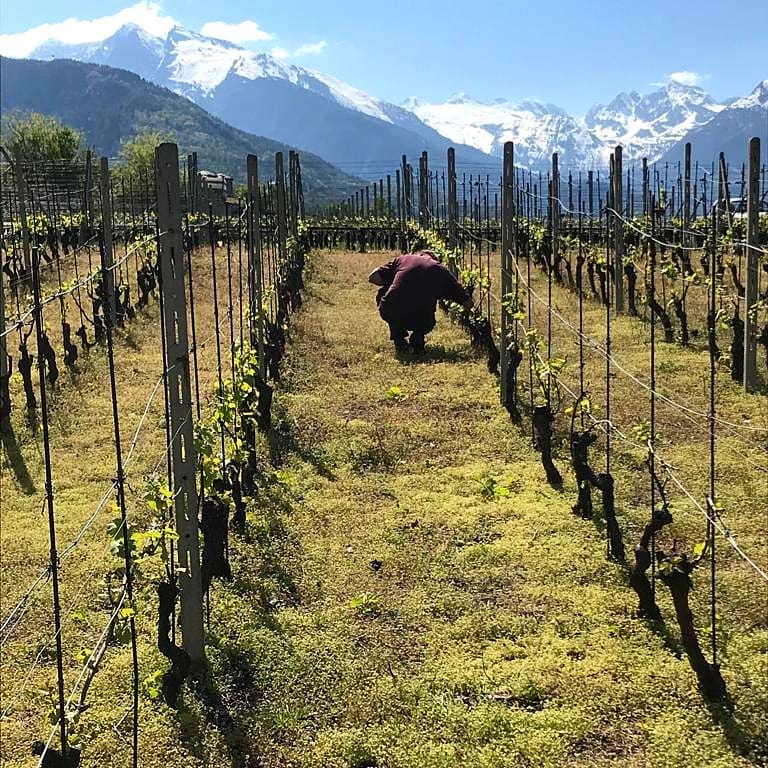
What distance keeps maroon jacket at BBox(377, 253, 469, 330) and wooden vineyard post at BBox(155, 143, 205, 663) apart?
5954 millimetres

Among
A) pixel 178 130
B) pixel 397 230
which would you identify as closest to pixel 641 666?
pixel 397 230

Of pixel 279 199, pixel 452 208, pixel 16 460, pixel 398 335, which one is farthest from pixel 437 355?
pixel 16 460

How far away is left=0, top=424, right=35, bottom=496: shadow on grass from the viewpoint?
634 cm

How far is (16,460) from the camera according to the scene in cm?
684

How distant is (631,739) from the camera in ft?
10.6

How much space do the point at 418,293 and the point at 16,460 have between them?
461cm

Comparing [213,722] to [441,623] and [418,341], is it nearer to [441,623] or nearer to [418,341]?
[441,623]

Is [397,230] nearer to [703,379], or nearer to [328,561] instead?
[703,379]

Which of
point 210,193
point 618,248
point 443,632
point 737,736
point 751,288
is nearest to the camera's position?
point 737,736

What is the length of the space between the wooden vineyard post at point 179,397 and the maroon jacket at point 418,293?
595cm

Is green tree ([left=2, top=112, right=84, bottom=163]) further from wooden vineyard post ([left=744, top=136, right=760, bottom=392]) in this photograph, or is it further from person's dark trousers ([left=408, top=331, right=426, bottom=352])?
wooden vineyard post ([left=744, top=136, right=760, bottom=392])

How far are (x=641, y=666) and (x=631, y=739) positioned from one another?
486 millimetres

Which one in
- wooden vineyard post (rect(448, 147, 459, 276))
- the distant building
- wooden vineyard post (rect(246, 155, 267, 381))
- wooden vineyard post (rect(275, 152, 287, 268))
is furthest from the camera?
wooden vineyard post (rect(275, 152, 287, 268))

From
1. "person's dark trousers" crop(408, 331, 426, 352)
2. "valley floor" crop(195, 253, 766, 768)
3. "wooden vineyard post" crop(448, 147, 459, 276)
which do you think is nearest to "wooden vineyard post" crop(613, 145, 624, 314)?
"wooden vineyard post" crop(448, 147, 459, 276)
